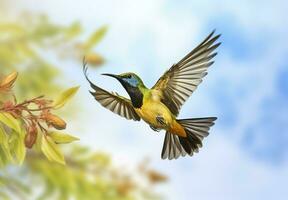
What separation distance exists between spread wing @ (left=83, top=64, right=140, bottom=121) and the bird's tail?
0.05 metres

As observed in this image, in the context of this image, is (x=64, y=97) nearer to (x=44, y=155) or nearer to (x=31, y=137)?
(x=31, y=137)

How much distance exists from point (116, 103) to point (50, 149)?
12cm

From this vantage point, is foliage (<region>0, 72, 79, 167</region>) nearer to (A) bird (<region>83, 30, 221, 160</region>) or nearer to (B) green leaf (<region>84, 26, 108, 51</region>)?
(A) bird (<region>83, 30, 221, 160</region>)

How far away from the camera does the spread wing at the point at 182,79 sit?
2.13 feet

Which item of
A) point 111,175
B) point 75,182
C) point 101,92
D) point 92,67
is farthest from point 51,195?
point 101,92

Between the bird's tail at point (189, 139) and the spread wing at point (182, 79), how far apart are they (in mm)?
21

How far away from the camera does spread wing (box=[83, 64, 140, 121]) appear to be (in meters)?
0.72

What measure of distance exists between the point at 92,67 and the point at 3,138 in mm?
752

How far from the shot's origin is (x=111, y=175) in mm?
1464

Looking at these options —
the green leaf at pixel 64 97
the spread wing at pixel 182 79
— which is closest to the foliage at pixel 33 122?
the green leaf at pixel 64 97

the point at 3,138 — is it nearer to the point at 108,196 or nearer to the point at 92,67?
the point at 92,67

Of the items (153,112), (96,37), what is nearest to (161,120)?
(153,112)

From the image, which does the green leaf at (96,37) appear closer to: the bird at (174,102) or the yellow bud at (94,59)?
the yellow bud at (94,59)

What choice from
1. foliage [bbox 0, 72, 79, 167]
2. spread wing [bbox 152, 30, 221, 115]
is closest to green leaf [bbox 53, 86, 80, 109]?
foliage [bbox 0, 72, 79, 167]
